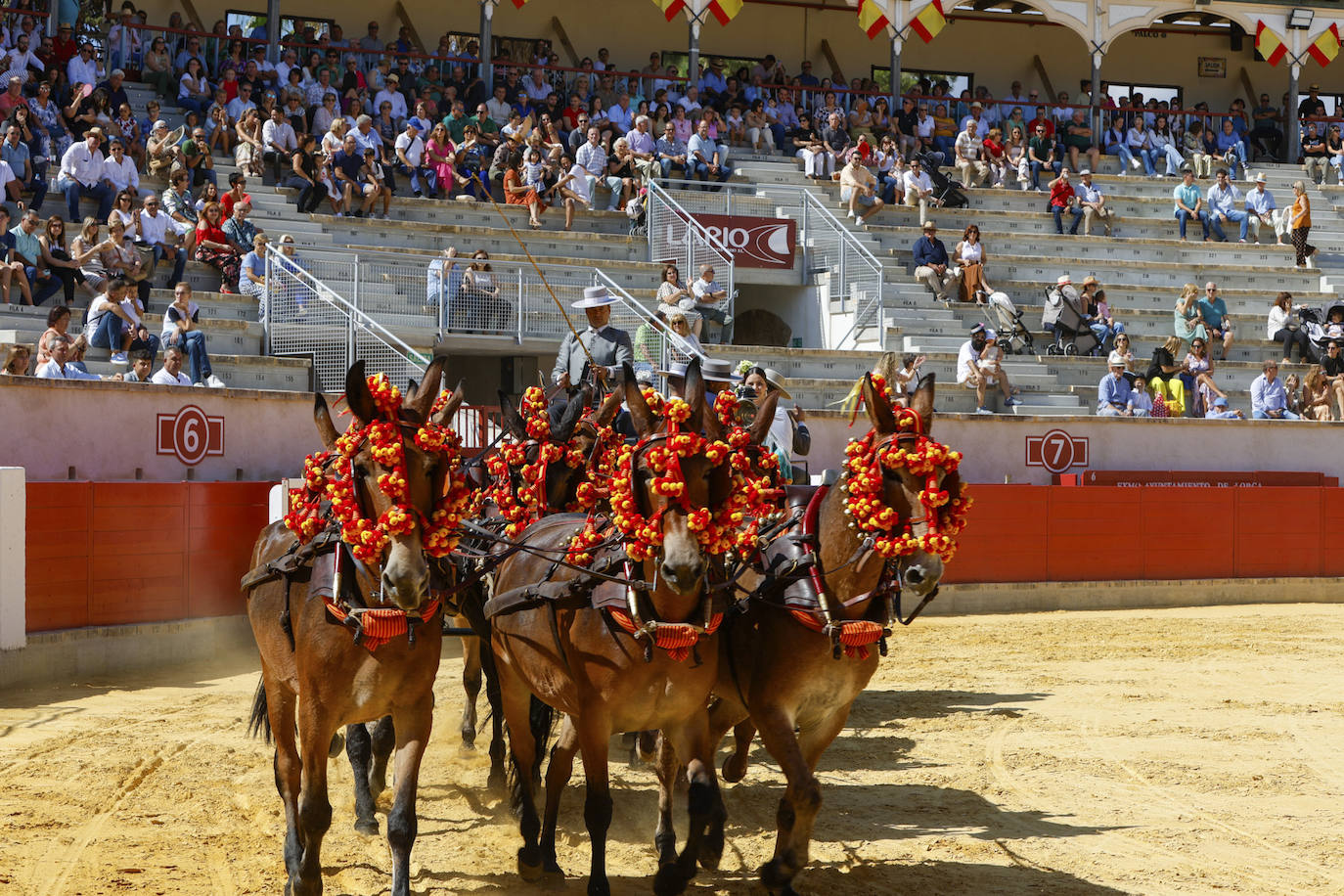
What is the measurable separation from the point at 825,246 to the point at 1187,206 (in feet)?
27.5

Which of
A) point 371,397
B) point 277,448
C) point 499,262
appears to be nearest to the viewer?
point 371,397

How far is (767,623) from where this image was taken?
20.2ft

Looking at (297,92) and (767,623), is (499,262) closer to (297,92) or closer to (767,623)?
(297,92)

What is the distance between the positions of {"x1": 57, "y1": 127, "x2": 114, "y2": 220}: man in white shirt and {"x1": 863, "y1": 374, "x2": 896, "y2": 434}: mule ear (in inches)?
545

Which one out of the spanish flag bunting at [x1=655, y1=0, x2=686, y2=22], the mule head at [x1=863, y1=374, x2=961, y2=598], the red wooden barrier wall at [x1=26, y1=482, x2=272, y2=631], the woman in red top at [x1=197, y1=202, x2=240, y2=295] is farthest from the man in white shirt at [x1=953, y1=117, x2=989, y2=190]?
the mule head at [x1=863, y1=374, x2=961, y2=598]

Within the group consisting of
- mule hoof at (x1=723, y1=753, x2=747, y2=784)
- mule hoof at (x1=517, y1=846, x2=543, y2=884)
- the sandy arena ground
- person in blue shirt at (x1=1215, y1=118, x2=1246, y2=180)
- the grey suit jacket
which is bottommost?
the sandy arena ground

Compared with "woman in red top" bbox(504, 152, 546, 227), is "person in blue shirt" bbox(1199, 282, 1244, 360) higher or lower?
lower

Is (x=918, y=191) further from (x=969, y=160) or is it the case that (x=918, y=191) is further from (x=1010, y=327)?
(x=1010, y=327)

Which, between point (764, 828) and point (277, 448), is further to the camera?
point (277, 448)

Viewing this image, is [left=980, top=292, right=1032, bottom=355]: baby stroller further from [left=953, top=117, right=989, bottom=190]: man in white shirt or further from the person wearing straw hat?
the person wearing straw hat

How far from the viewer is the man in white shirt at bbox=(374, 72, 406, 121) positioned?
21781mm

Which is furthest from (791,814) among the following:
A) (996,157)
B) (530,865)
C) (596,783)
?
(996,157)

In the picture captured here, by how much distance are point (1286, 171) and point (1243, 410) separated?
9821 millimetres

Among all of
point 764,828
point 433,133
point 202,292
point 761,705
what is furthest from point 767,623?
point 433,133
